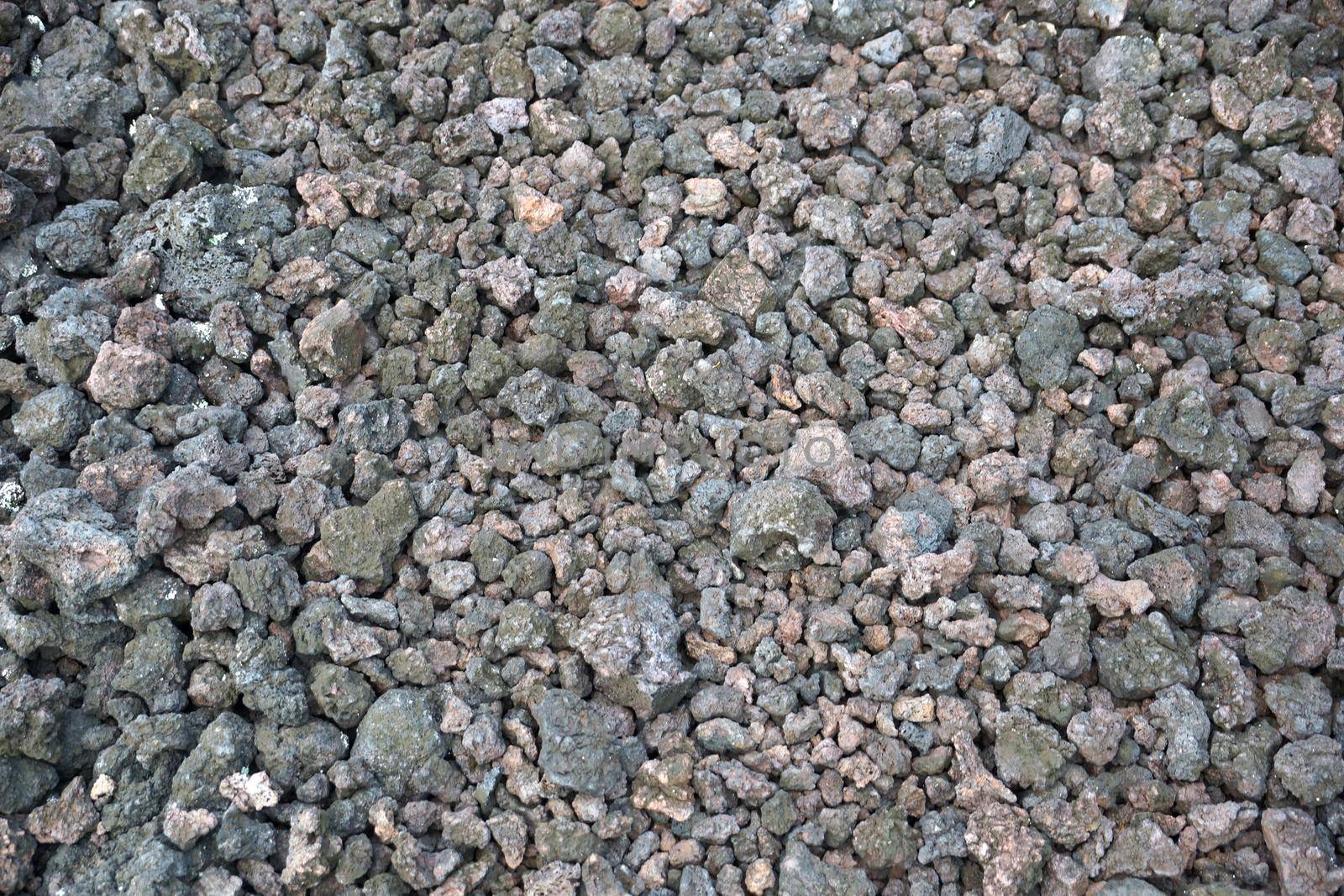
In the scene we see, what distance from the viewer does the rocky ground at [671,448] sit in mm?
2416

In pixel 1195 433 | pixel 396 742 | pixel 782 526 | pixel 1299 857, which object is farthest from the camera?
pixel 1195 433

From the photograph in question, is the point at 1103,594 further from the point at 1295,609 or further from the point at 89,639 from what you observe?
the point at 89,639

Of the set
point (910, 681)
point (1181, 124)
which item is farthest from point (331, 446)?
point (1181, 124)

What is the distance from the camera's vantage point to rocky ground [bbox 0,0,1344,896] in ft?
7.93

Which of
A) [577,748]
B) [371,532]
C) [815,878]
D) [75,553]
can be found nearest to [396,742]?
[577,748]

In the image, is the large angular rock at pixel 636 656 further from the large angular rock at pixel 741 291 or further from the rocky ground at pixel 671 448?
the large angular rock at pixel 741 291

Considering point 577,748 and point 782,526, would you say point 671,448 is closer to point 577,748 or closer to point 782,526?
point 782,526

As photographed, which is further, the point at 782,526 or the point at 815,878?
the point at 782,526

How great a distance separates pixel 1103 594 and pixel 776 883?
Result: 1.04 m

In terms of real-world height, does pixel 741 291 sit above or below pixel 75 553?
above

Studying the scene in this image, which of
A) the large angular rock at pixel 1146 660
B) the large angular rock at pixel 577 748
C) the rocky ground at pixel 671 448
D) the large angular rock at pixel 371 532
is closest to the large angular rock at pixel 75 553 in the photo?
the rocky ground at pixel 671 448

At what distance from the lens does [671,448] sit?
291cm

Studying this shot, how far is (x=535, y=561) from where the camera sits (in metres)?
2.68

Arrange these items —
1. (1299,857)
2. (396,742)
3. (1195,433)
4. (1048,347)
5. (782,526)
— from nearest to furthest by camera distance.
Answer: (1299,857)
(396,742)
(782,526)
(1195,433)
(1048,347)
